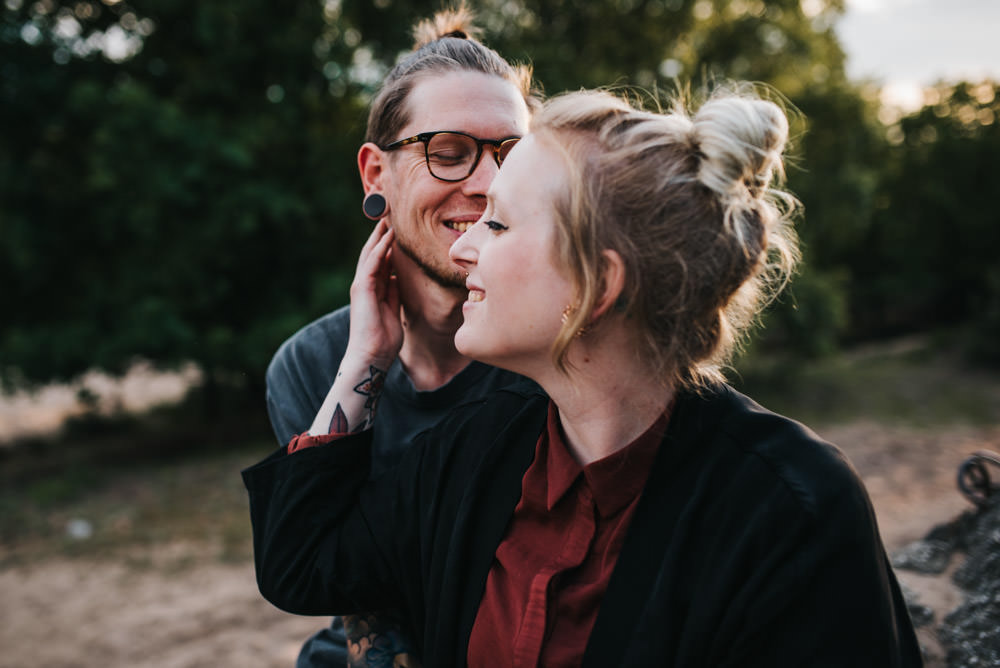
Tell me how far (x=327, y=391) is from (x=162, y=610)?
4.28 meters

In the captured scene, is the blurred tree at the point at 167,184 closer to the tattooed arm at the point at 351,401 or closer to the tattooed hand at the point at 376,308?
the tattooed hand at the point at 376,308

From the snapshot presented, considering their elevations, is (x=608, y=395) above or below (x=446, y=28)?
below

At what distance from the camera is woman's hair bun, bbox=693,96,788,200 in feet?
4.05

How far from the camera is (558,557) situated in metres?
1.41

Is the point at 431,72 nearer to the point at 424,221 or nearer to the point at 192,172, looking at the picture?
the point at 424,221

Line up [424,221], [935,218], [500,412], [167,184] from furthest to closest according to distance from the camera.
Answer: [935,218]
[167,184]
[424,221]
[500,412]

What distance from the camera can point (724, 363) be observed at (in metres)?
1.51

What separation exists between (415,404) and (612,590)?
0.97 metres

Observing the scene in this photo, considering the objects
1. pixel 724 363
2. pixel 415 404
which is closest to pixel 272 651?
pixel 415 404

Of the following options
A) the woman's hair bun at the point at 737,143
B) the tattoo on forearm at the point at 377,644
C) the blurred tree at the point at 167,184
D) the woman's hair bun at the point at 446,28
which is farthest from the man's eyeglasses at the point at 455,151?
the blurred tree at the point at 167,184

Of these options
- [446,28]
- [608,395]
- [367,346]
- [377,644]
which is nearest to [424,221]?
[367,346]

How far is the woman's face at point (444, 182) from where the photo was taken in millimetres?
2043

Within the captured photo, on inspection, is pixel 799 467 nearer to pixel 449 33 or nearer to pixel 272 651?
pixel 449 33

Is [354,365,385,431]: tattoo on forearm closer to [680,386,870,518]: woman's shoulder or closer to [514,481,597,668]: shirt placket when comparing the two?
[514,481,597,668]: shirt placket
